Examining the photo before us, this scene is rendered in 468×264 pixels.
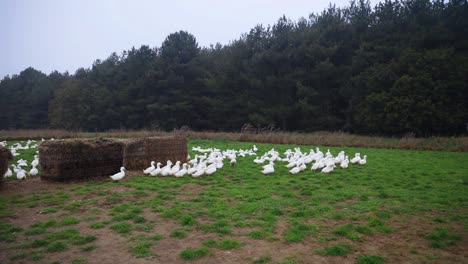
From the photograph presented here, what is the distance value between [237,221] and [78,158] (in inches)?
260

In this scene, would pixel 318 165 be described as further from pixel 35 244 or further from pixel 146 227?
pixel 35 244

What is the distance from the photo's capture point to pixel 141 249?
5.25 m

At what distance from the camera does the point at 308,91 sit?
36.6 meters

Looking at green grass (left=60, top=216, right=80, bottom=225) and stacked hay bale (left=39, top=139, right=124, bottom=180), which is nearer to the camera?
green grass (left=60, top=216, right=80, bottom=225)

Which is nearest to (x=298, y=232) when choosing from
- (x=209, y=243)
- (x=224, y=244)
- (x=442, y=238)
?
(x=224, y=244)

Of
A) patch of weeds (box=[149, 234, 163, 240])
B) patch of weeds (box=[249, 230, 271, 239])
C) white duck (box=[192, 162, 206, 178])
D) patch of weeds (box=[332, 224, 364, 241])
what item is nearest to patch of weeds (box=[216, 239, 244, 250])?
patch of weeds (box=[249, 230, 271, 239])

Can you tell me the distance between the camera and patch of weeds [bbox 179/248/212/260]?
5030 mm

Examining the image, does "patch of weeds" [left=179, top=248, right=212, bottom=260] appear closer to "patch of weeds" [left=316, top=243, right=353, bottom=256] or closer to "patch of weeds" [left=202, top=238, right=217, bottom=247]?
"patch of weeds" [left=202, top=238, right=217, bottom=247]

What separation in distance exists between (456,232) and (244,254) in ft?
13.0

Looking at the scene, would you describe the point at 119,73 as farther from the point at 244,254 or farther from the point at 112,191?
the point at 244,254

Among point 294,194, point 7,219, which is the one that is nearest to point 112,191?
Answer: point 7,219

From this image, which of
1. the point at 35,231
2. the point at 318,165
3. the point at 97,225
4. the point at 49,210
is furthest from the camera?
the point at 318,165

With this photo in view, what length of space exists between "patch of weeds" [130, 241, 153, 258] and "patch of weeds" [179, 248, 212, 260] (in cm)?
54

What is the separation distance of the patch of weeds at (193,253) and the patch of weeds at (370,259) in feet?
7.43
